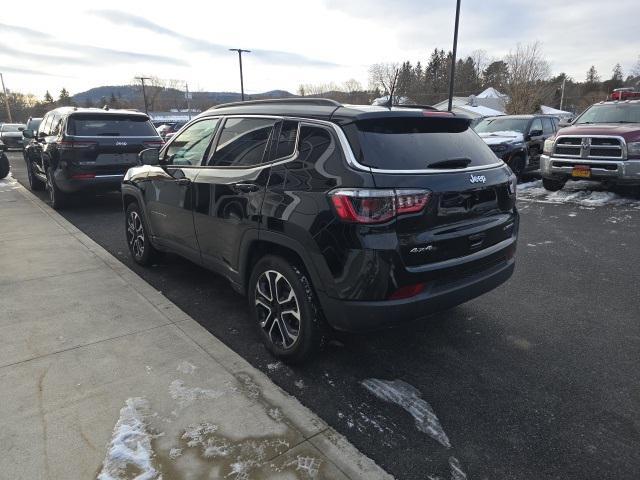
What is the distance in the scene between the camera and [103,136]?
807 cm

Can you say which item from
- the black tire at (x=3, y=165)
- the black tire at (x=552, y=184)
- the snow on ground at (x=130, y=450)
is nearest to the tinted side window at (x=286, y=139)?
the snow on ground at (x=130, y=450)

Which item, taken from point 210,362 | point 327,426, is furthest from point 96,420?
point 327,426

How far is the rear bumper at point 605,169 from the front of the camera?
8250mm

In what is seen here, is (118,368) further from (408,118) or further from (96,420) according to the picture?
(408,118)

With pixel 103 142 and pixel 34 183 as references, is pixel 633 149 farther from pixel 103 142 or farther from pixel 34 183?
pixel 34 183

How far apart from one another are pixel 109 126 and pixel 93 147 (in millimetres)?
548

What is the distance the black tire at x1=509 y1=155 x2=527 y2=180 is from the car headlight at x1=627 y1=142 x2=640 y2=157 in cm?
314

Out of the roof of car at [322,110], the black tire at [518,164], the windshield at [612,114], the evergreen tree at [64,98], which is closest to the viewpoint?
the roof of car at [322,110]

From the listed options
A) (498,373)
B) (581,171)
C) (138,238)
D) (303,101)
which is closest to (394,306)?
(498,373)

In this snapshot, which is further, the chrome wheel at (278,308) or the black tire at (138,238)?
the black tire at (138,238)

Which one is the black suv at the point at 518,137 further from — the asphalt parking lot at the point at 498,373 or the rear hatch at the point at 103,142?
the rear hatch at the point at 103,142

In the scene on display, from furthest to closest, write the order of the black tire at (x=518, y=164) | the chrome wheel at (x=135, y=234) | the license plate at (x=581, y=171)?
the black tire at (x=518, y=164), the license plate at (x=581, y=171), the chrome wheel at (x=135, y=234)

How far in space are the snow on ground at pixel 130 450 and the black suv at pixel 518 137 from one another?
33.8ft

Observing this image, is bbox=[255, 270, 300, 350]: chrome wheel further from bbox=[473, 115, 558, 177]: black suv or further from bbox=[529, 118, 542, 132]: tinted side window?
bbox=[529, 118, 542, 132]: tinted side window
